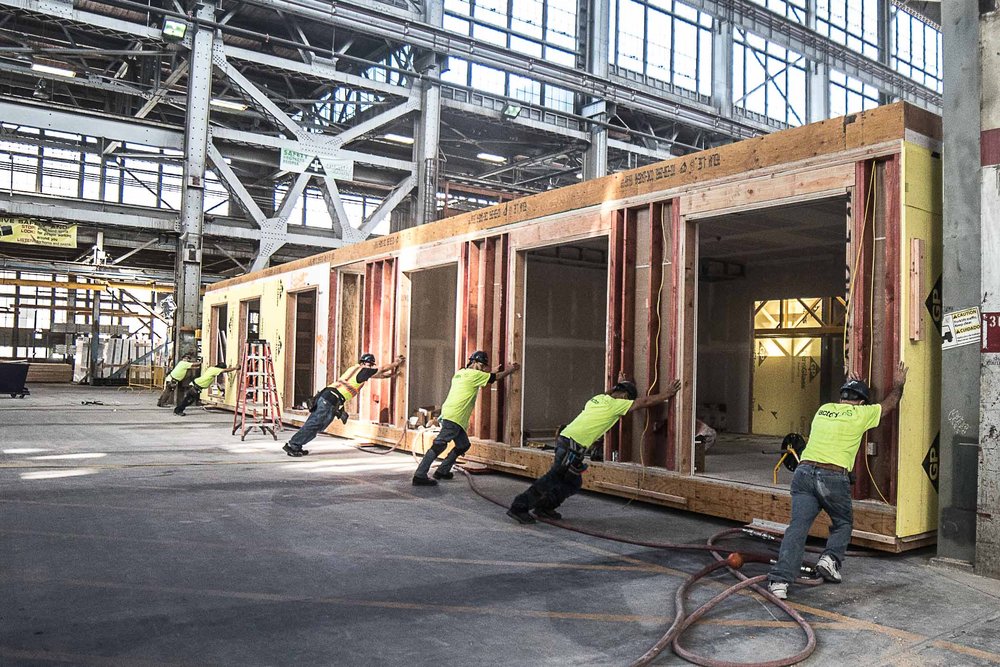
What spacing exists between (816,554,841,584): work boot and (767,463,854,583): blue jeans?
4cm

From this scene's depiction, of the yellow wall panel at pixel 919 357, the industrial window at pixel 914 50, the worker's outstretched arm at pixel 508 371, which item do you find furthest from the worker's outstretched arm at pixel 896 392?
the industrial window at pixel 914 50

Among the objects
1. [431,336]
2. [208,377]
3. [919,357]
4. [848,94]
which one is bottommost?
[208,377]

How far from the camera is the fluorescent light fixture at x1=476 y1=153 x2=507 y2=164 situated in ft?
107

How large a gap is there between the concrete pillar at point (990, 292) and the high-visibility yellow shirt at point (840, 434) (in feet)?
Answer: 3.57

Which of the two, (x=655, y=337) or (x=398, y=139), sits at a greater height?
(x=398, y=139)

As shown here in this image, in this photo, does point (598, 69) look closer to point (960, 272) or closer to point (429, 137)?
point (429, 137)

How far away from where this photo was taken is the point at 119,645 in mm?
4301

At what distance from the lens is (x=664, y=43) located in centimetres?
3122

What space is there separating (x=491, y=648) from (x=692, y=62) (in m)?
31.4

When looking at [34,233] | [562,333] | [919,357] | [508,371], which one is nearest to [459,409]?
[508,371]

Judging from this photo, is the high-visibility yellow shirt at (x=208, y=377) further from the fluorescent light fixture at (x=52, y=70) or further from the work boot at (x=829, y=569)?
the work boot at (x=829, y=569)

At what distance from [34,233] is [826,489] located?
76.7 feet

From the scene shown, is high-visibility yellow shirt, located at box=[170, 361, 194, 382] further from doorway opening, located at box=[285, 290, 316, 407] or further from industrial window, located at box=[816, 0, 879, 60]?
industrial window, located at box=[816, 0, 879, 60]

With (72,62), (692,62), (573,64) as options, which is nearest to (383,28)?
(573,64)
